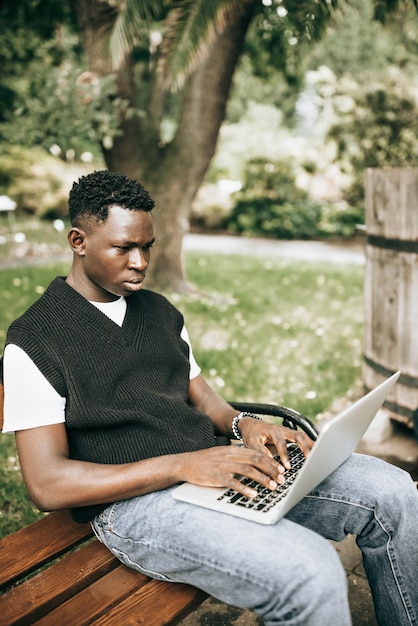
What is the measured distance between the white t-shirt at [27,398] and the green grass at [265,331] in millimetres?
1567

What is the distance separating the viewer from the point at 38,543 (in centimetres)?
207

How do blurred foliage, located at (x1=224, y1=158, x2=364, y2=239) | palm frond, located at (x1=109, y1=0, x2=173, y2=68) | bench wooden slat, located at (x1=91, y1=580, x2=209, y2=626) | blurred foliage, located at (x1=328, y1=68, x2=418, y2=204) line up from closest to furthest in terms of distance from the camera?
bench wooden slat, located at (x1=91, y1=580, x2=209, y2=626) → palm frond, located at (x1=109, y1=0, x2=173, y2=68) → blurred foliage, located at (x1=328, y1=68, x2=418, y2=204) → blurred foliage, located at (x1=224, y1=158, x2=364, y2=239)

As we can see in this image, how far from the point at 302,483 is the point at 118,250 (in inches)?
35.9

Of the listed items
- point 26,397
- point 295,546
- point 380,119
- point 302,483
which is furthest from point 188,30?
point 380,119

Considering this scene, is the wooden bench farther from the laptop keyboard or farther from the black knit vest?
the laptop keyboard

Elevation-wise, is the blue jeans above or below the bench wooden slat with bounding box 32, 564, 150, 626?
above

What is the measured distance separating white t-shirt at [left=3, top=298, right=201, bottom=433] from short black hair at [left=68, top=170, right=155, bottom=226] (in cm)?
50

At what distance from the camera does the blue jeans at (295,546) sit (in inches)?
63.6

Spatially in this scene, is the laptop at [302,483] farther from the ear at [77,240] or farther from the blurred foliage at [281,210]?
the blurred foliage at [281,210]

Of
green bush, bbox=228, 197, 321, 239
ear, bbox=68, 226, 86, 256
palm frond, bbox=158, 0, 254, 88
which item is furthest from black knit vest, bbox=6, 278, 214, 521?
green bush, bbox=228, 197, 321, 239

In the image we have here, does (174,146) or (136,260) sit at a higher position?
(174,146)

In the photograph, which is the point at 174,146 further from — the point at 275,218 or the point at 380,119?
the point at 275,218

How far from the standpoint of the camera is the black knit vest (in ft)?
6.23

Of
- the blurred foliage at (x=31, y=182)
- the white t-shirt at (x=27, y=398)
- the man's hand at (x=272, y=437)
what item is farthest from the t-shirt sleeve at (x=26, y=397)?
the blurred foliage at (x=31, y=182)
